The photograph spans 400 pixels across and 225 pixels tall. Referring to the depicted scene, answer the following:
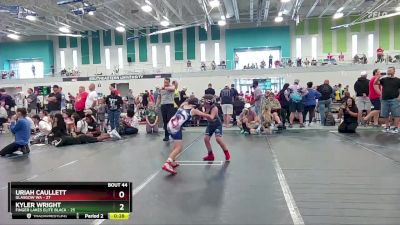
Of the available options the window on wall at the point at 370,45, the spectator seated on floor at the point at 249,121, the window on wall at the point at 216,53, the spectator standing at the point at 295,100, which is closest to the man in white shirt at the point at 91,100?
the spectator seated on floor at the point at 249,121

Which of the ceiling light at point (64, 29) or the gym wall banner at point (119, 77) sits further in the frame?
the ceiling light at point (64, 29)

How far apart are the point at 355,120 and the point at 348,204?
7.16m

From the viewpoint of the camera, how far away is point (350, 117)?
10.5m

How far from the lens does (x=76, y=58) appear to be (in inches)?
1329

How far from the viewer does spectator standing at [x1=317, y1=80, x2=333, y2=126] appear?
12.5 meters

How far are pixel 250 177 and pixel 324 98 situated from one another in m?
8.25

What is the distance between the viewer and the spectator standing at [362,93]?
1168cm

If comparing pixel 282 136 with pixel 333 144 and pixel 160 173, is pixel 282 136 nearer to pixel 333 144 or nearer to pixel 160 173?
pixel 333 144

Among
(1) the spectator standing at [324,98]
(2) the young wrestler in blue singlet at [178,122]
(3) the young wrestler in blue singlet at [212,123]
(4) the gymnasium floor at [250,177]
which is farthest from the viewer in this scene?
(1) the spectator standing at [324,98]

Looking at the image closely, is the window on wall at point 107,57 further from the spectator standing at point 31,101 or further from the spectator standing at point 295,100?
the spectator standing at point 295,100

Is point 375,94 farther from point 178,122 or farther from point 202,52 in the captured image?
point 202,52

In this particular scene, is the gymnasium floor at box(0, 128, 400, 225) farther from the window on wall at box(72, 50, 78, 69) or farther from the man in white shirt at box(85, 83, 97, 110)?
the window on wall at box(72, 50, 78, 69)

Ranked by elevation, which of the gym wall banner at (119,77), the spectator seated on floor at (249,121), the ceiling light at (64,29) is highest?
the ceiling light at (64,29)
